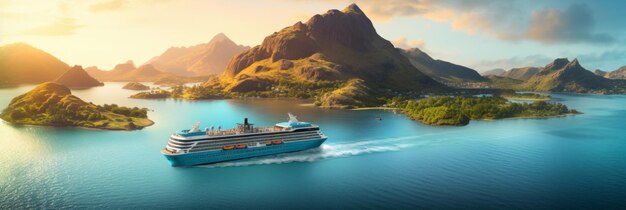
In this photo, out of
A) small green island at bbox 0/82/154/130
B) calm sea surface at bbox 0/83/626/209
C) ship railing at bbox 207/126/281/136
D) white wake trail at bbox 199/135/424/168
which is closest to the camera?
calm sea surface at bbox 0/83/626/209

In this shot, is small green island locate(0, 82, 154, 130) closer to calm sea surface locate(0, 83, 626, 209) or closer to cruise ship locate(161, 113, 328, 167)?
calm sea surface locate(0, 83, 626, 209)

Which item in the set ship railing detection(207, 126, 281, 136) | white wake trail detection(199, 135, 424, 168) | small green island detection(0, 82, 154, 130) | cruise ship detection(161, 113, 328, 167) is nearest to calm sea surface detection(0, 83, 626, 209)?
white wake trail detection(199, 135, 424, 168)

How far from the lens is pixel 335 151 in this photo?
10944 centimetres

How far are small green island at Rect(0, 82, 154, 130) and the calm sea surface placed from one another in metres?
8.05

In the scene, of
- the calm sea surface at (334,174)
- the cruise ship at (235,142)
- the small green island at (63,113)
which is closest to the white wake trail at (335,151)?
the calm sea surface at (334,174)

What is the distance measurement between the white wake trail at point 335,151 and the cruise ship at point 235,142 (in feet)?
A: 5.50

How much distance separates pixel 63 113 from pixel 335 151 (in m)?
109

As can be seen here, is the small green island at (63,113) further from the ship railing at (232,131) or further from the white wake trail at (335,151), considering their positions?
the white wake trail at (335,151)

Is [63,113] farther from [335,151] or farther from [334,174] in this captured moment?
[334,174]

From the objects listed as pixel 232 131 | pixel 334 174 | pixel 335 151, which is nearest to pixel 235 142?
pixel 232 131

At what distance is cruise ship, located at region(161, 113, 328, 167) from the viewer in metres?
90.1

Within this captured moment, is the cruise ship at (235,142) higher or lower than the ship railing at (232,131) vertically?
lower

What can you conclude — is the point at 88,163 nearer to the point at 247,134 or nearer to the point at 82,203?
the point at 82,203

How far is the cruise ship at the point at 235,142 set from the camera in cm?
9012
